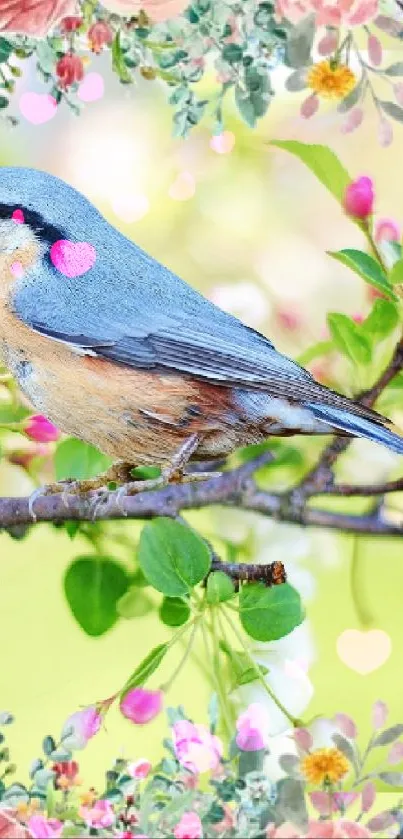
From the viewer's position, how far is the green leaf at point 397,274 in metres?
0.70

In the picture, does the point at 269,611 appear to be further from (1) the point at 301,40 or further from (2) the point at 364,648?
(1) the point at 301,40

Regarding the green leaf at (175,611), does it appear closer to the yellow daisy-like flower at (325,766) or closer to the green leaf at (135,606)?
the green leaf at (135,606)

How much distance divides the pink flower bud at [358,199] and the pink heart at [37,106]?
0.69 ft

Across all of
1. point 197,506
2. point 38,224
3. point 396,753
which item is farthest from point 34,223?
point 396,753

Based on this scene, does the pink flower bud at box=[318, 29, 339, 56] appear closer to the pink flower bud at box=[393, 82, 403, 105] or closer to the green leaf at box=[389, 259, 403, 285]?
the pink flower bud at box=[393, 82, 403, 105]

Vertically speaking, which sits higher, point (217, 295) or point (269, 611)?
point (217, 295)

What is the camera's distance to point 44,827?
67 centimetres

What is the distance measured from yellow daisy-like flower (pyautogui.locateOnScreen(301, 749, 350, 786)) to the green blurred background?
26mm

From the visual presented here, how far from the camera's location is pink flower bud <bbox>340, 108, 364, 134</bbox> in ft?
2.40

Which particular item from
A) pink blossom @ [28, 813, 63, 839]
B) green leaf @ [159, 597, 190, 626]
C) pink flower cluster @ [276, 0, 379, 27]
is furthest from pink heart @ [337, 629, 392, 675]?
pink flower cluster @ [276, 0, 379, 27]

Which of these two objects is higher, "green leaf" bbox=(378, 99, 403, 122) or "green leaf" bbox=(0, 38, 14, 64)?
"green leaf" bbox=(378, 99, 403, 122)

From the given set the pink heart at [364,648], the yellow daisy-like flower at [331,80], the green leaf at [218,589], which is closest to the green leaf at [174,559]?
the green leaf at [218,589]

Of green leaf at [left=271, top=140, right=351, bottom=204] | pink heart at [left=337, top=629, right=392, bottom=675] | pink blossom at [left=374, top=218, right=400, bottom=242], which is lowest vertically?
pink heart at [left=337, top=629, right=392, bottom=675]

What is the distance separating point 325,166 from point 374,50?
0.09 m
